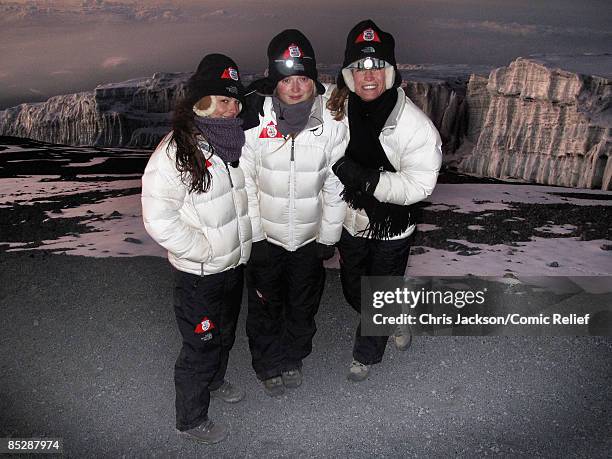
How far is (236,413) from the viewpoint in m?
3.47

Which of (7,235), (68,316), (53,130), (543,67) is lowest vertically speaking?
(53,130)

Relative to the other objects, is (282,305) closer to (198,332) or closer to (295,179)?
(198,332)

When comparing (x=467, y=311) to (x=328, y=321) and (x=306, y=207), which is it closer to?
(x=328, y=321)

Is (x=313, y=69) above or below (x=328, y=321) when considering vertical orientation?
above

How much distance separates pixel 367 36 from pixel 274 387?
8.89 ft

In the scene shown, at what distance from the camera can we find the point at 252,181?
3.22 metres

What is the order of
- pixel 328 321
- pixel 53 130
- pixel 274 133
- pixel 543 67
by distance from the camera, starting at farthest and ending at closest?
pixel 53 130 → pixel 543 67 → pixel 328 321 → pixel 274 133

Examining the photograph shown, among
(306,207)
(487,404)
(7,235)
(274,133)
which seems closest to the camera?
(274,133)

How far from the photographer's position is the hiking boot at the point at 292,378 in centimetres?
376

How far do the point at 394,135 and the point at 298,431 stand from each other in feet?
7.11

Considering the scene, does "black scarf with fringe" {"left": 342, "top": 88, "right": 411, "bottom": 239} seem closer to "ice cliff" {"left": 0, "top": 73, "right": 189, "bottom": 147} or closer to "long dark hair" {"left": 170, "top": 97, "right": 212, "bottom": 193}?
"long dark hair" {"left": 170, "top": 97, "right": 212, "bottom": 193}

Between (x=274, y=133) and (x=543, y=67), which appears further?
(x=543, y=67)

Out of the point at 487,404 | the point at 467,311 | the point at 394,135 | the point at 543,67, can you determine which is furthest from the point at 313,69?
the point at 543,67

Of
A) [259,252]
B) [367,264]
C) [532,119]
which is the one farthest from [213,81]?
[532,119]
